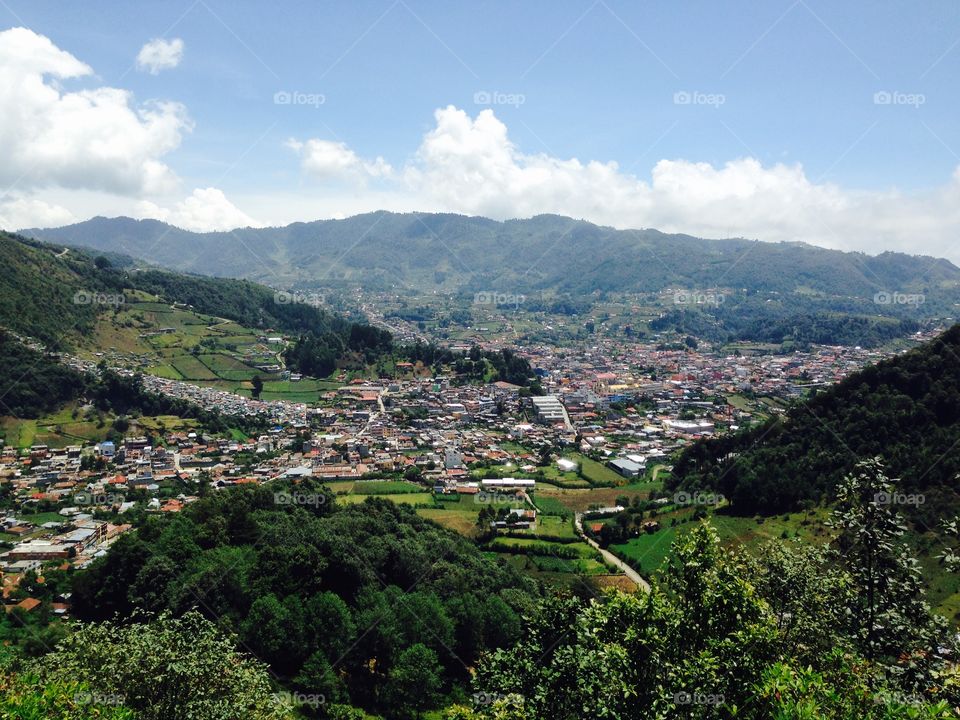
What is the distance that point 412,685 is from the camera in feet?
70.2

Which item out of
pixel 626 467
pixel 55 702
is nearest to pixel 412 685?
pixel 55 702

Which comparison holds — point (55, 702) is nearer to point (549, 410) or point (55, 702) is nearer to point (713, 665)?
point (713, 665)

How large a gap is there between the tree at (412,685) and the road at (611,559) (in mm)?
12671

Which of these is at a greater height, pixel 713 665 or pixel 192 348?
pixel 713 665

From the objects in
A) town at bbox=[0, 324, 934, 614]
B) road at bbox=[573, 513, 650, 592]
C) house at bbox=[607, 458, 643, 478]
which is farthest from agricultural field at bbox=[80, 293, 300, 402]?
road at bbox=[573, 513, 650, 592]

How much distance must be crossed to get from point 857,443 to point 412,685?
3652 cm

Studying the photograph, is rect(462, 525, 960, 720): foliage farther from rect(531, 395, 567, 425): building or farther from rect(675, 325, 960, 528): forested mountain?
rect(531, 395, 567, 425): building

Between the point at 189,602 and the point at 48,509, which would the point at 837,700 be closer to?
the point at 189,602

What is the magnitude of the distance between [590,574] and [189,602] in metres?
19.9

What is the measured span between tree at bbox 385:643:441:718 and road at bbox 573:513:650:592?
12671mm

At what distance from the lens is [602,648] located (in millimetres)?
10055

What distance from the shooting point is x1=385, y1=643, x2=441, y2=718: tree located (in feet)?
69.7

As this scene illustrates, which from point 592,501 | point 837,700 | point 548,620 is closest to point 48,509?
point 592,501

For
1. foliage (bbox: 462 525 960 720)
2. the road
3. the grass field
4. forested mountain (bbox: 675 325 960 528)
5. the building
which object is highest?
foliage (bbox: 462 525 960 720)
